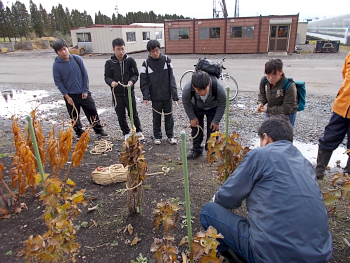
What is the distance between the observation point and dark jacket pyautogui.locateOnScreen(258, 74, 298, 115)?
300cm

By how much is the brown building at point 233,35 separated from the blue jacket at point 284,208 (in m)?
18.9

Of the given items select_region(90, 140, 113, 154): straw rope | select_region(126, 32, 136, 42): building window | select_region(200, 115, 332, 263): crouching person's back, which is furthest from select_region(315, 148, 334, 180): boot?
select_region(126, 32, 136, 42): building window

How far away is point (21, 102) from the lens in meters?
7.51

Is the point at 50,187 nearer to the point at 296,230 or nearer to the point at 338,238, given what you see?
the point at 296,230

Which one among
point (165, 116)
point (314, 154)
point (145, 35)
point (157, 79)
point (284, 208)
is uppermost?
point (145, 35)

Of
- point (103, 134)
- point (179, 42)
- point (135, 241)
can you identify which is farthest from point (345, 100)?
point (179, 42)

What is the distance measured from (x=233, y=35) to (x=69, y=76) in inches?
684

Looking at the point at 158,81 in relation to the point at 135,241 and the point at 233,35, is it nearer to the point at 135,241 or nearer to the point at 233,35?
the point at 135,241

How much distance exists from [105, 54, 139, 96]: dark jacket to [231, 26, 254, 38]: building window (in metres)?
16.9

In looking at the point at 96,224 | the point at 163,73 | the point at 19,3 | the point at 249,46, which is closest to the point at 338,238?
the point at 96,224

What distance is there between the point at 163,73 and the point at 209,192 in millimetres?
2044

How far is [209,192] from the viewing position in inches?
117

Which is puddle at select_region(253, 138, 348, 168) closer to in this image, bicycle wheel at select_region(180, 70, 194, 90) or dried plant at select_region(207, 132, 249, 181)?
dried plant at select_region(207, 132, 249, 181)

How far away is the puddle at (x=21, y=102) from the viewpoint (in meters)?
6.69
